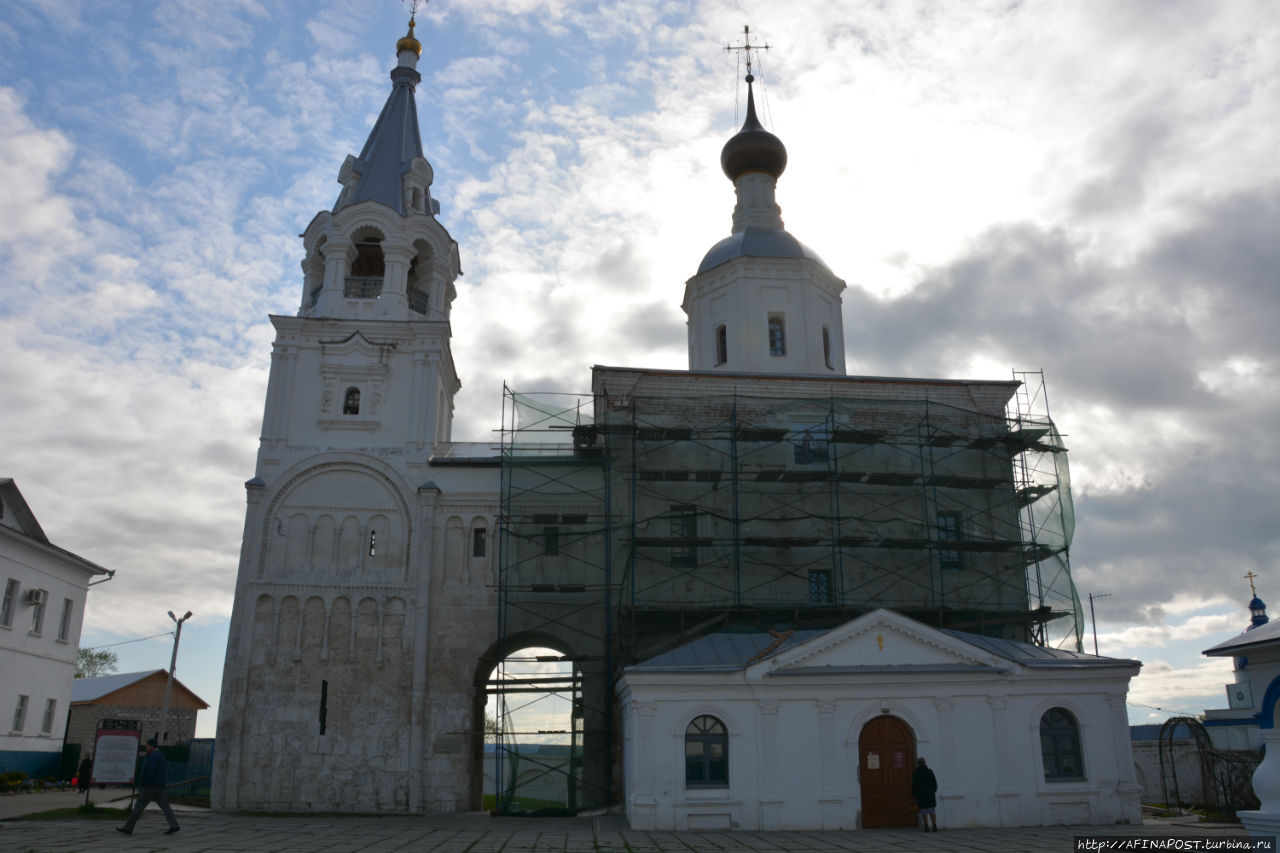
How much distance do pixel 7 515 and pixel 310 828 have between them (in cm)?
1518

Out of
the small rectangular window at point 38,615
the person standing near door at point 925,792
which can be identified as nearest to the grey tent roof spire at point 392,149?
the small rectangular window at point 38,615

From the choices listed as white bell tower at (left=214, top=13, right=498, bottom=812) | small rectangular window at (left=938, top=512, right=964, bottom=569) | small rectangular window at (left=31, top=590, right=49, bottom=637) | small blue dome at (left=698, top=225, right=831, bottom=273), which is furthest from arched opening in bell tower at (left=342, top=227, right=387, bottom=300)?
small rectangular window at (left=938, top=512, right=964, bottom=569)

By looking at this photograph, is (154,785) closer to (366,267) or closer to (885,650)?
(885,650)

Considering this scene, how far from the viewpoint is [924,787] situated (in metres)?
15.6

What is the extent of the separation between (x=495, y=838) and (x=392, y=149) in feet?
64.3

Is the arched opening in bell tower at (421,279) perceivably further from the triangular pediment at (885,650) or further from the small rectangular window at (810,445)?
the triangular pediment at (885,650)

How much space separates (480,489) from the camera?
2317cm

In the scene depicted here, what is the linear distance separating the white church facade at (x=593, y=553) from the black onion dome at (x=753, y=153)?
20.5 feet

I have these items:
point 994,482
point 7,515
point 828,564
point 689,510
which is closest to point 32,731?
point 7,515

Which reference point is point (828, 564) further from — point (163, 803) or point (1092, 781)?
point (163, 803)

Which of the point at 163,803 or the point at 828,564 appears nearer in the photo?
the point at 163,803

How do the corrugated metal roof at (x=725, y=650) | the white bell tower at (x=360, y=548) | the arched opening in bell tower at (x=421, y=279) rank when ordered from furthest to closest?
the arched opening in bell tower at (x=421, y=279), the white bell tower at (x=360, y=548), the corrugated metal roof at (x=725, y=650)

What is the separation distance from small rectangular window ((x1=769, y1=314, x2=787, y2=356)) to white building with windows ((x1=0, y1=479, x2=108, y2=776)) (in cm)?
2029

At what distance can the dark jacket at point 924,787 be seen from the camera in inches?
615
